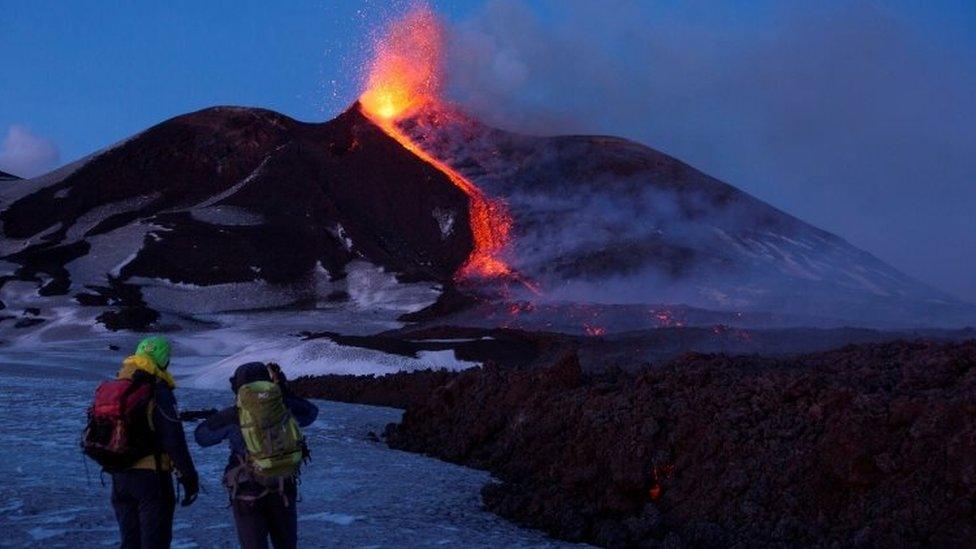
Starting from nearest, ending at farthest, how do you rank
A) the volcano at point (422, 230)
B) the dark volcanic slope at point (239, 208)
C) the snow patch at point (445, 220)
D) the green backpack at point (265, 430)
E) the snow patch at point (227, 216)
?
the green backpack at point (265, 430)
the volcano at point (422, 230)
the dark volcanic slope at point (239, 208)
the snow patch at point (227, 216)
the snow patch at point (445, 220)

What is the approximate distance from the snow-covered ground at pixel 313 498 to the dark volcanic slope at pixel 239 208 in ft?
155

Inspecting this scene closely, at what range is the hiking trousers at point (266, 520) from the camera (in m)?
5.50

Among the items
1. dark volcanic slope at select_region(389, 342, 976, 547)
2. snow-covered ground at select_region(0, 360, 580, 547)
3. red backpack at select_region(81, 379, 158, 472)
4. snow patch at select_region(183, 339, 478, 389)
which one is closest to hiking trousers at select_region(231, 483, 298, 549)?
red backpack at select_region(81, 379, 158, 472)

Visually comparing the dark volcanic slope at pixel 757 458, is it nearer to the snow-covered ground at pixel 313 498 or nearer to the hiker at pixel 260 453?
the snow-covered ground at pixel 313 498

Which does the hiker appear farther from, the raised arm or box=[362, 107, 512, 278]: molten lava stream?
box=[362, 107, 512, 278]: molten lava stream

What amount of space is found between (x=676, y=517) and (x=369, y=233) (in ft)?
215

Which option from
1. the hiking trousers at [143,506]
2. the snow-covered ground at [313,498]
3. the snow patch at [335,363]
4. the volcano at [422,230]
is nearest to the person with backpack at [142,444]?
the hiking trousers at [143,506]

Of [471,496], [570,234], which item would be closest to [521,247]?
[570,234]

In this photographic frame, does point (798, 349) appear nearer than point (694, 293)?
Yes

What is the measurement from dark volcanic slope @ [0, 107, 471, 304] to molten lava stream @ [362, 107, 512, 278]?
88 cm

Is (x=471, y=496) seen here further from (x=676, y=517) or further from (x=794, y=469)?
(x=794, y=469)

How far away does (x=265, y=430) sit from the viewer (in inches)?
214

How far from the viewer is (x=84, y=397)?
17875 mm

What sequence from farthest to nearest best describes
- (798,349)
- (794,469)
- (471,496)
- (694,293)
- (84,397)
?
(694,293) → (798,349) → (84,397) → (471,496) → (794,469)
